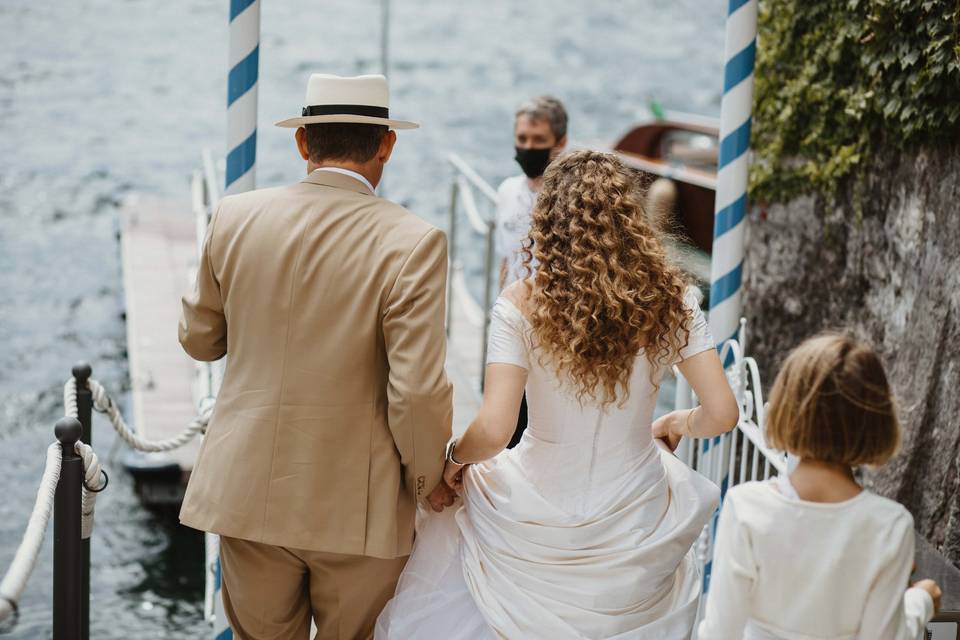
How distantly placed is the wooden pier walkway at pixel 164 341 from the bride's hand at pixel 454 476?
2713 mm

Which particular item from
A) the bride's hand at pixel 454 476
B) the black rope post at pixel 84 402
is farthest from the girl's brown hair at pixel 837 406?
the black rope post at pixel 84 402

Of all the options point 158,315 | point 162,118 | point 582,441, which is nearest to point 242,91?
point 582,441

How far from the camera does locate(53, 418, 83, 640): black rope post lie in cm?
262

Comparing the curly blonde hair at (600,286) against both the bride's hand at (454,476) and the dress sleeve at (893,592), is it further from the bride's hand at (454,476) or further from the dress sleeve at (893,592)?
the dress sleeve at (893,592)

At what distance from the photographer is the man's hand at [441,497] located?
283 centimetres

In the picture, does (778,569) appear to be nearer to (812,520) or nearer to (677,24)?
(812,520)

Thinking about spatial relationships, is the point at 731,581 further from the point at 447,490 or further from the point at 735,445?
the point at 735,445

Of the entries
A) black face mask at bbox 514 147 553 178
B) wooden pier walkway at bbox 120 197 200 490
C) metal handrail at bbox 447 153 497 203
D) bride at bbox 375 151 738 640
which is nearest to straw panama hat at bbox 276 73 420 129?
bride at bbox 375 151 738 640

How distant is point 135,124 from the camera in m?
19.2

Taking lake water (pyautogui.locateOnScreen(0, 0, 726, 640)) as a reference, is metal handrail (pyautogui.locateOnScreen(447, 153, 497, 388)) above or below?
above

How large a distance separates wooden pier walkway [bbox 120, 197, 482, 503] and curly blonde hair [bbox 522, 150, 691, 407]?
9.95 ft

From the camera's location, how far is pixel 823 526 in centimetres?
207

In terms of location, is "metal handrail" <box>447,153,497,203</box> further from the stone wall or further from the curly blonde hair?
the curly blonde hair

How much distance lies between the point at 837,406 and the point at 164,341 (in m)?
7.15
